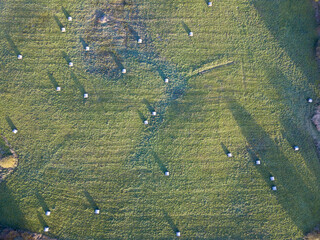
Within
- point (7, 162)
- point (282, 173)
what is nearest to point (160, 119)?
point (282, 173)

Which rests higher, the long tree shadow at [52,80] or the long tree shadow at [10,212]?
the long tree shadow at [52,80]

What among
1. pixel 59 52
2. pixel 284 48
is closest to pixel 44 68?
pixel 59 52

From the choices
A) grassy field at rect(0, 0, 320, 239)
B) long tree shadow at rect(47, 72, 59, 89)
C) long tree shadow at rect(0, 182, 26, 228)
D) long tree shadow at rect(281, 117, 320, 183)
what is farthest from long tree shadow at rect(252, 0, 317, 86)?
long tree shadow at rect(0, 182, 26, 228)

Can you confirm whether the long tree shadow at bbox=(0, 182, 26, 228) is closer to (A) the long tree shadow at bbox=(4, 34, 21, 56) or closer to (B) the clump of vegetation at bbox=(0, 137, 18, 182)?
(B) the clump of vegetation at bbox=(0, 137, 18, 182)

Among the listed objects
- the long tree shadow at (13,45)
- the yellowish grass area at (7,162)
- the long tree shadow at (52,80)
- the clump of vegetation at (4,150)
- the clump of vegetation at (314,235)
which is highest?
the long tree shadow at (13,45)

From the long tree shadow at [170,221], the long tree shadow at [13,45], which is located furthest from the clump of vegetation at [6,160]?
the long tree shadow at [170,221]

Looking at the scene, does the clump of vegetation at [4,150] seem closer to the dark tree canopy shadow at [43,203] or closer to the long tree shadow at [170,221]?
the dark tree canopy shadow at [43,203]

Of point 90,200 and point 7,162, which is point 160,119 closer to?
point 90,200
